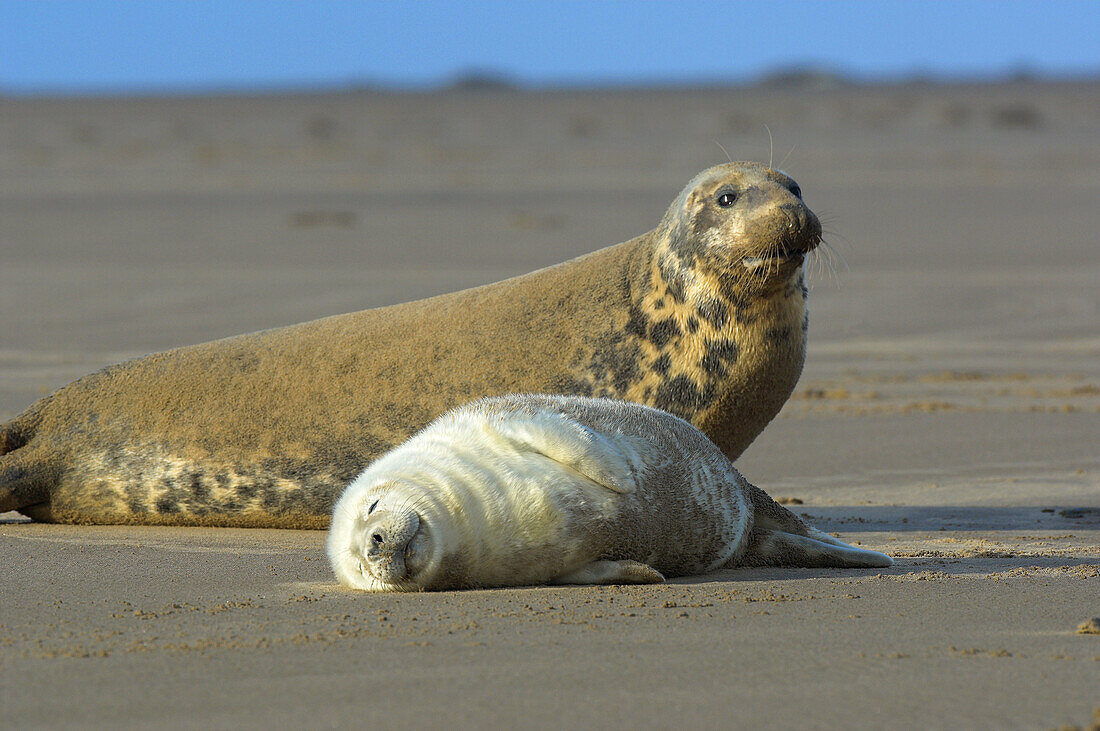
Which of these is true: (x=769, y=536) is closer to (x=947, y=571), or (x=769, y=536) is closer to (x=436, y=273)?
(x=947, y=571)

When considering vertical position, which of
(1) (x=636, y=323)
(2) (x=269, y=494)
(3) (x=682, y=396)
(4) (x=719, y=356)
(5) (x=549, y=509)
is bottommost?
(2) (x=269, y=494)

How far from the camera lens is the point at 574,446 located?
4.39 m

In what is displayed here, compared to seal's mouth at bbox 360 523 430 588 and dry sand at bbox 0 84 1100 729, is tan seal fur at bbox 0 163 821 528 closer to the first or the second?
dry sand at bbox 0 84 1100 729

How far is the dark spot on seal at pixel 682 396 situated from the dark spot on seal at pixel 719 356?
0.07 metres

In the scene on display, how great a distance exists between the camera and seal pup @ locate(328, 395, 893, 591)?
4141mm

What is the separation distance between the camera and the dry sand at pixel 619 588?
10.3ft

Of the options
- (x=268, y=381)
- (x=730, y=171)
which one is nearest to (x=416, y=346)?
(x=268, y=381)

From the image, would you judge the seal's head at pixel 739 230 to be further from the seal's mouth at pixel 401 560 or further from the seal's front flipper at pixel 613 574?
the seal's mouth at pixel 401 560

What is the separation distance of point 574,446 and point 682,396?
4.46 feet

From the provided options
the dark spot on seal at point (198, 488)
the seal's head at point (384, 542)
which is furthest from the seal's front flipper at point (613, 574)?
the dark spot on seal at point (198, 488)

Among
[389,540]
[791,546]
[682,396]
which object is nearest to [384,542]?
[389,540]

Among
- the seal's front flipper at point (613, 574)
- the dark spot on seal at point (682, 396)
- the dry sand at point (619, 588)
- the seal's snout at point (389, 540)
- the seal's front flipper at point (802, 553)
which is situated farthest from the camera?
the dark spot on seal at point (682, 396)

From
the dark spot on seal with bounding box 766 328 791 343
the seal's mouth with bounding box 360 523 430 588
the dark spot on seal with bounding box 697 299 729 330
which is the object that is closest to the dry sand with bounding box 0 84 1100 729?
the seal's mouth with bounding box 360 523 430 588

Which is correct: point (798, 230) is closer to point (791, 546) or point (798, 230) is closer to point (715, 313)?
point (715, 313)
